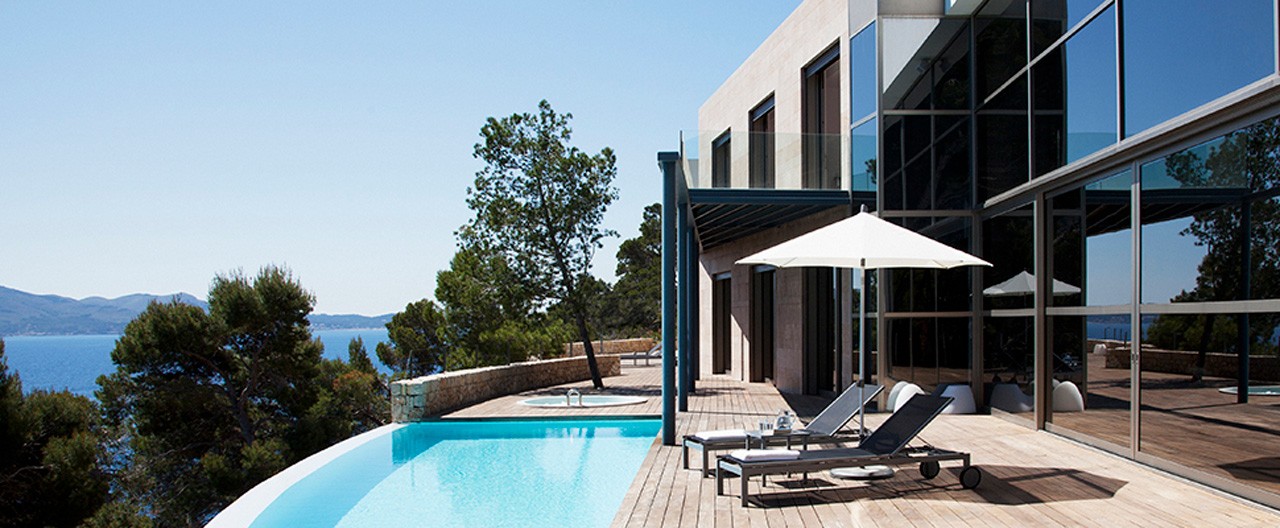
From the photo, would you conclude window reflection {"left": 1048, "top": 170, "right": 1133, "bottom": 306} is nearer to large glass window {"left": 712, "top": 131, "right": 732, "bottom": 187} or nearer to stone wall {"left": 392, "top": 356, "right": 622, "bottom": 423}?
large glass window {"left": 712, "top": 131, "right": 732, "bottom": 187}

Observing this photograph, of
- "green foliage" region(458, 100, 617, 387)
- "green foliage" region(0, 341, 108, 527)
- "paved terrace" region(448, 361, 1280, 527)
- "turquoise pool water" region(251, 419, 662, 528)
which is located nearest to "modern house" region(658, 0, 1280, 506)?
"paved terrace" region(448, 361, 1280, 527)

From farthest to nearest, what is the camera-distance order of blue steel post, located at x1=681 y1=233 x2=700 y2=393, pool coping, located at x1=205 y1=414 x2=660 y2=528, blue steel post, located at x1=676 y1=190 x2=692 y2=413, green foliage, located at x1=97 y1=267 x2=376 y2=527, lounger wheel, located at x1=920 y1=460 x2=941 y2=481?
1. green foliage, located at x1=97 y1=267 x2=376 y2=527
2. blue steel post, located at x1=681 y1=233 x2=700 y2=393
3. blue steel post, located at x1=676 y1=190 x2=692 y2=413
4. pool coping, located at x1=205 y1=414 x2=660 y2=528
5. lounger wheel, located at x1=920 y1=460 x2=941 y2=481

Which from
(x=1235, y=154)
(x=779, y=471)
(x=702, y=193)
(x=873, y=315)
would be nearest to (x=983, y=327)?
(x=873, y=315)

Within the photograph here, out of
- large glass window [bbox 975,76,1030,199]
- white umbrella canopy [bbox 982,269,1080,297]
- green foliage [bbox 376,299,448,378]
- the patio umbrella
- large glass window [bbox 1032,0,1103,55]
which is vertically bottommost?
green foliage [bbox 376,299,448,378]

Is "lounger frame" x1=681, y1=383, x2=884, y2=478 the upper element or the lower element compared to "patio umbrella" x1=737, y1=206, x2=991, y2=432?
lower

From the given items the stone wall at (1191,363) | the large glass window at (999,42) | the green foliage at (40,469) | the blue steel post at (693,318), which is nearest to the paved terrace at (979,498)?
the stone wall at (1191,363)

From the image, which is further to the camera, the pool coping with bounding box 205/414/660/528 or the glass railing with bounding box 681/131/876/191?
the glass railing with bounding box 681/131/876/191

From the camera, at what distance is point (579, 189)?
19156mm

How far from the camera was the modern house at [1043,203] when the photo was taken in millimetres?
6207

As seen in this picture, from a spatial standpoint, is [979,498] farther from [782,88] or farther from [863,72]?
[782,88]

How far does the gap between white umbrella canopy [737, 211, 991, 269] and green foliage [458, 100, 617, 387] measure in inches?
467

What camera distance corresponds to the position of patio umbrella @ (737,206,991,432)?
7078 mm

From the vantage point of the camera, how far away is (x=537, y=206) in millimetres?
19109

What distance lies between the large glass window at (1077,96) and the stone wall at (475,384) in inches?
359
